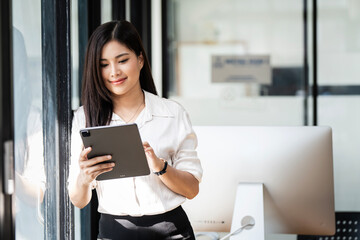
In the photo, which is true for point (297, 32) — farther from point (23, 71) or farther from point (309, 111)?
point (23, 71)

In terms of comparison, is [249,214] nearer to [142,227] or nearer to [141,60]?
[142,227]

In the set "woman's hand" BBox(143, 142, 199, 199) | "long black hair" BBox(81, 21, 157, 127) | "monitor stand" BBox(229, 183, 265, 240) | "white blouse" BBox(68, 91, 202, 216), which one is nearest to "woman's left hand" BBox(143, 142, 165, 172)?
"woman's hand" BBox(143, 142, 199, 199)

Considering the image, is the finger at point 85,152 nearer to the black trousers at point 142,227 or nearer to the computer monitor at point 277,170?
the black trousers at point 142,227

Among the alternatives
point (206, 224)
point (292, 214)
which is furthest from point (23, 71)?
point (292, 214)

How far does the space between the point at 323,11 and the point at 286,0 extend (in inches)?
10.6

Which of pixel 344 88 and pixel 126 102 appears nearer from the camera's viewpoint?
pixel 126 102

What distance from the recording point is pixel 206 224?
1.75m

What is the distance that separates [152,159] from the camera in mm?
1431

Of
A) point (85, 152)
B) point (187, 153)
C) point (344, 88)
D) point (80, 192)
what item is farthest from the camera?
point (344, 88)

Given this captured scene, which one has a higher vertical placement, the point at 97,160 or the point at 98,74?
the point at 98,74

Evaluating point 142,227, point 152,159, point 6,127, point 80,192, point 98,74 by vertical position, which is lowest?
point 142,227

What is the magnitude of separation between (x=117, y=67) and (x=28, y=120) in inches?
14.3

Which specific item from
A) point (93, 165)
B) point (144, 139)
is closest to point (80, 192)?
point (93, 165)

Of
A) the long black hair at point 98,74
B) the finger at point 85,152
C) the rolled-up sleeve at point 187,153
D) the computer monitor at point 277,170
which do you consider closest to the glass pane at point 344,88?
the computer monitor at point 277,170
